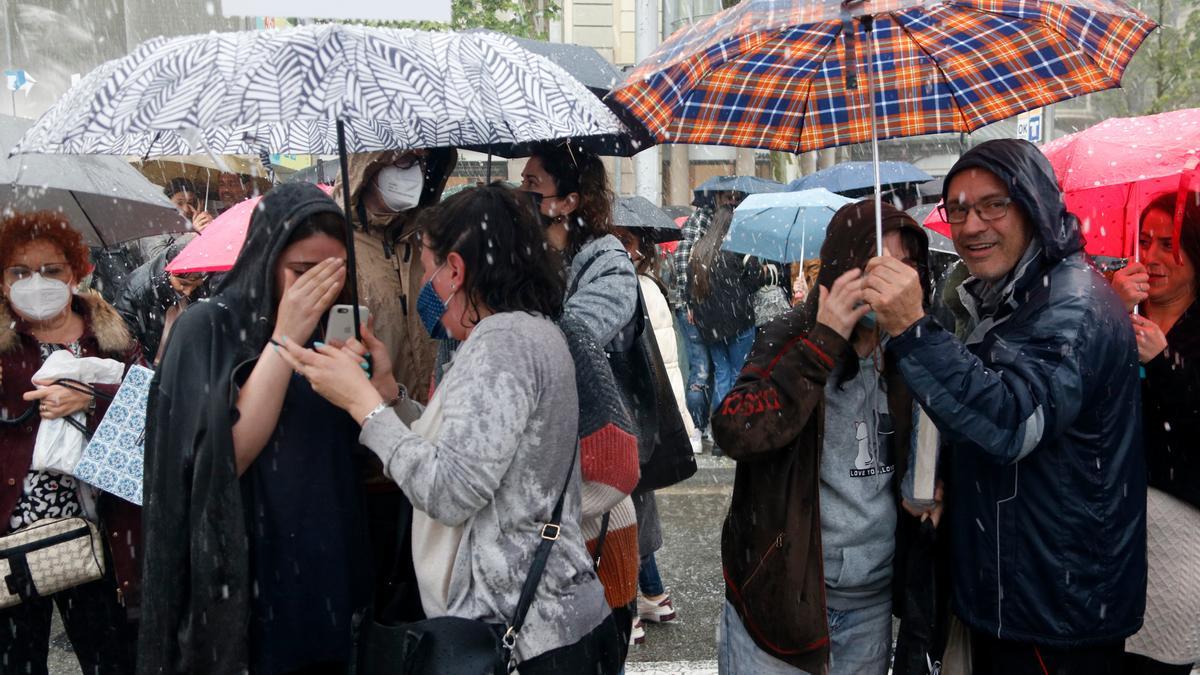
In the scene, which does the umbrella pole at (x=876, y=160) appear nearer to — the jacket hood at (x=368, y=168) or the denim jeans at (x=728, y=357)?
the jacket hood at (x=368, y=168)

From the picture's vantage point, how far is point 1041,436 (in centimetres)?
247

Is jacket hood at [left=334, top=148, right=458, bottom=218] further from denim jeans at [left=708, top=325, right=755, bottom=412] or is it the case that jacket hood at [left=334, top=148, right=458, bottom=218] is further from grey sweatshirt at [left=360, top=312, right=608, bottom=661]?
denim jeans at [left=708, top=325, right=755, bottom=412]

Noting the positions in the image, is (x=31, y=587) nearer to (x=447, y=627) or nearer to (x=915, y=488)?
(x=447, y=627)

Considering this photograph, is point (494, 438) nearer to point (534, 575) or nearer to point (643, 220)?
point (534, 575)

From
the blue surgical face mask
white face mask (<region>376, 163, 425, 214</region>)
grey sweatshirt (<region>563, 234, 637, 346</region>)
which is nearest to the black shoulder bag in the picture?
the blue surgical face mask

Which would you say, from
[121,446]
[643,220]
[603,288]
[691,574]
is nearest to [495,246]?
[603,288]

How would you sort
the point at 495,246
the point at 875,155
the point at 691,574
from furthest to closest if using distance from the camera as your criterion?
the point at 691,574 < the point at 875,155 < the point at 495,246

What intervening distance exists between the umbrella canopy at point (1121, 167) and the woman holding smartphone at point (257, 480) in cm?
283

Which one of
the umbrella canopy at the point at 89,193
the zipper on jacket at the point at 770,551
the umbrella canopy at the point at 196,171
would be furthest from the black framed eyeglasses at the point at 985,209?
the umbrella canopy at the point at 196,171

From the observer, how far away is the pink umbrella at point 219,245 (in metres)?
4.11

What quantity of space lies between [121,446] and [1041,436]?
2.96 metres

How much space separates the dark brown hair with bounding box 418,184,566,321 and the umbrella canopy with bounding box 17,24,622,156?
0.18 meters

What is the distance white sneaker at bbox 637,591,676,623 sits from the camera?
5391 mm

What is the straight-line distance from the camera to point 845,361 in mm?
2875
